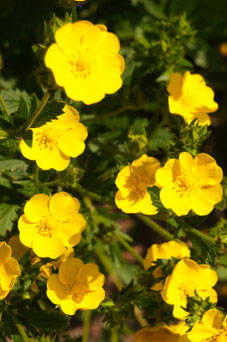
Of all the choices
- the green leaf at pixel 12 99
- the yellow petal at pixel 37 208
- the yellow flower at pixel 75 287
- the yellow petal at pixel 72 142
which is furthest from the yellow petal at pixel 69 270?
the green leaf at pixel 12 99

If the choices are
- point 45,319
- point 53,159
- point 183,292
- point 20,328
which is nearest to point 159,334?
point 183,292

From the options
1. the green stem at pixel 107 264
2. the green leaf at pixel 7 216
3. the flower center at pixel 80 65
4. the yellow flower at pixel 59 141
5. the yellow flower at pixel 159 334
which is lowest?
the green stem at pixel 107 264

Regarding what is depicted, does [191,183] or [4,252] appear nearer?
[4,252]

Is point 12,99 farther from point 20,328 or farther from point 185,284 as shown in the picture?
point 185,284

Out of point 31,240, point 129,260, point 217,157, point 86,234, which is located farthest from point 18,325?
point 217,157

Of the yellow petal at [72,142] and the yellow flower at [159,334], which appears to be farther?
the yellow flower at [159,334]

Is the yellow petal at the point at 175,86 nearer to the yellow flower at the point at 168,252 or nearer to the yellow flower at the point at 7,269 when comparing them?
the yellow flower at the point at 168,252
